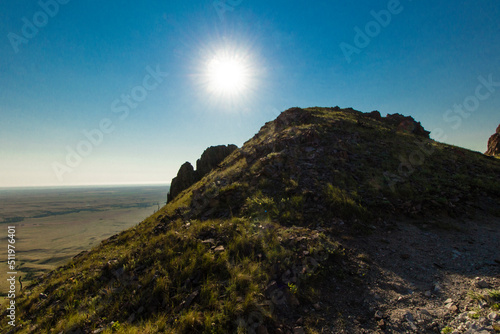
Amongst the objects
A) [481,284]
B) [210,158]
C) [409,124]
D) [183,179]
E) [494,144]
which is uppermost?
[494,144]

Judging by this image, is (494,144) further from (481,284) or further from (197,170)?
(197,170)

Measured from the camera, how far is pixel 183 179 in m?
31.9

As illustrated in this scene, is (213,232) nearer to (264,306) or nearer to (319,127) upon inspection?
(264,306)

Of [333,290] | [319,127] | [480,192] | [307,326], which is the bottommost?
[307,326]

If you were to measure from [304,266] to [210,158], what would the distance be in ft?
94.2

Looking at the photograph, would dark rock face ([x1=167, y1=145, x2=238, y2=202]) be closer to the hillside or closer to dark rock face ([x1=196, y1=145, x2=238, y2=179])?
dark rock face ([x1=196, y1=145, x2=238, y2=179])

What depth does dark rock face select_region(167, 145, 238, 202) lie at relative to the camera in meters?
31.3

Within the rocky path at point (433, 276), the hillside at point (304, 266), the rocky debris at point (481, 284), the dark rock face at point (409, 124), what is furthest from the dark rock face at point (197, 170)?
the dark rock face at point (409, 124)

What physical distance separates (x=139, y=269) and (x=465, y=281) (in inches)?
419

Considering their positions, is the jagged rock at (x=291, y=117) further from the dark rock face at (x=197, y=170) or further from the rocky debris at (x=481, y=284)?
the rocky debris at (x=481, y=284)

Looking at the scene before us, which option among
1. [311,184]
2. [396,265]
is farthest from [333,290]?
[311,184]

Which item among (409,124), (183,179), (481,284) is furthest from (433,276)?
(409,124)

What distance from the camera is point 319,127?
20609 millimetres

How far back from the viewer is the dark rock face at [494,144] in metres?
45.5
